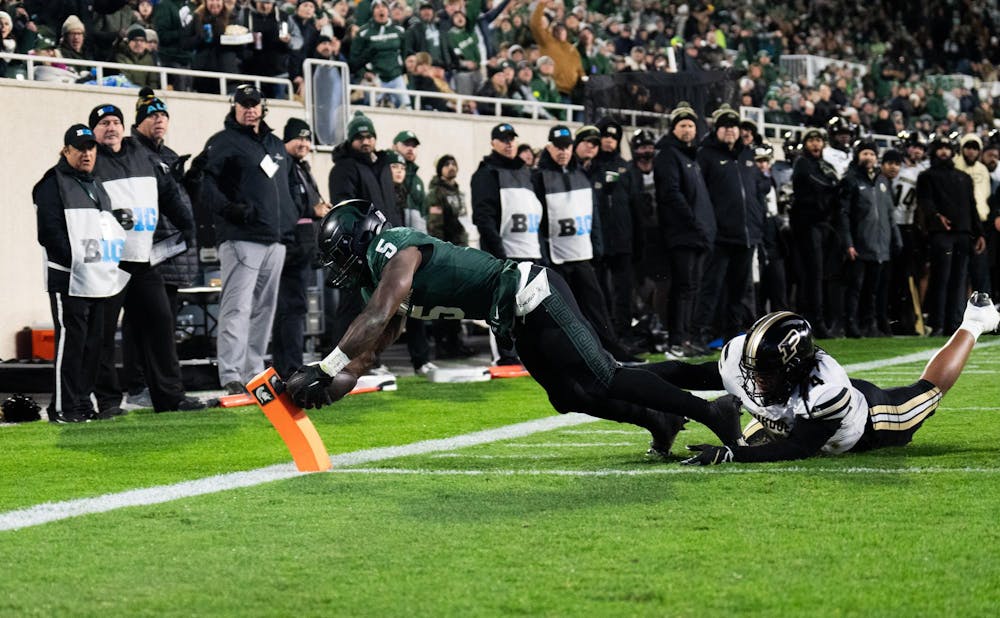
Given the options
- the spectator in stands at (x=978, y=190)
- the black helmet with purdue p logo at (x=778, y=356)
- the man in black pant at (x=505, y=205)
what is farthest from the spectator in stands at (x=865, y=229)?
the black helmet with purdue p logo at (x=778, y=356)

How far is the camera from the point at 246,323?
11.1 metres

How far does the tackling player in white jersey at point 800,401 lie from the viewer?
6.80m

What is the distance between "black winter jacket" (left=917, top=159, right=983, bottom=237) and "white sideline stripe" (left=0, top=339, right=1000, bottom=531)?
8.54 metres

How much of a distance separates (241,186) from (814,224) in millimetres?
7495

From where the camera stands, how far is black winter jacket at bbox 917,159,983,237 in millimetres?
16828

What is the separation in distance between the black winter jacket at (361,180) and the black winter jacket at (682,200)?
3.10 metres

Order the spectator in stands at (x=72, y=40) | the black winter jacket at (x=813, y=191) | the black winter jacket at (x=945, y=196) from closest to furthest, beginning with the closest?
the spectator in stands at (x=72, y=40) < the black winter jacket at (x=813, y=191) < the black winter jacket at (x=945, y=196)

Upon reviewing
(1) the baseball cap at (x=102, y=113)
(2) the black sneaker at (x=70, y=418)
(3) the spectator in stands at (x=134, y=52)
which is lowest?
(2) the black sneaker at (x=70, y=418)

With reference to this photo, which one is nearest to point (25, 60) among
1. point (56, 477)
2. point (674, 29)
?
point (56, 477)

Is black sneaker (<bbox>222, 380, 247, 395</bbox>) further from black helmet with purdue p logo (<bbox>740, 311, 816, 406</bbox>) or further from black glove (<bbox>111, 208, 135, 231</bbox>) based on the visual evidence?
black helmet with purdue p logo (<bbox>740, 311, 816, 406</bbox>)

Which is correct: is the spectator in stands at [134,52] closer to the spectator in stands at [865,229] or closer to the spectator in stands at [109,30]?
the spectator in stands at [109,30]

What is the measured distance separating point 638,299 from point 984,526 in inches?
427

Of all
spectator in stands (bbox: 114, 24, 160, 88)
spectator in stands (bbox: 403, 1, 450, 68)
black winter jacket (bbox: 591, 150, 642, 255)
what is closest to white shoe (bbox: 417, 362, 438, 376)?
black winter jacket (bbox: 591, 150, 642, 255)

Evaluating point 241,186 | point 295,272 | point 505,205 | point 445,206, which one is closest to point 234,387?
point 295,272
